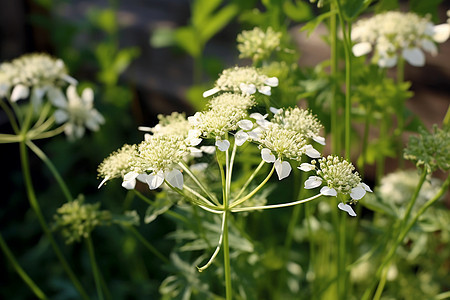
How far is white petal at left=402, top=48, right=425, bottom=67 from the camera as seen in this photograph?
2.73 feet

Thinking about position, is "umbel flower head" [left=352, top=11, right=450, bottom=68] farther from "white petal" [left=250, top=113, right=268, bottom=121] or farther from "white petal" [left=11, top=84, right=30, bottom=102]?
"white petal" [left=11, top=84, right=30, bottom=102]

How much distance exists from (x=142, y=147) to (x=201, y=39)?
1.07 metres

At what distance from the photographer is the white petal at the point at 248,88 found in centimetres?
66

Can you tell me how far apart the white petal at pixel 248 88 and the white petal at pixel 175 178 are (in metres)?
0.16

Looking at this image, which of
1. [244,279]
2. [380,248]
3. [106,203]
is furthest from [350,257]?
[106,203]

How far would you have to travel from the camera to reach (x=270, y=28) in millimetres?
853

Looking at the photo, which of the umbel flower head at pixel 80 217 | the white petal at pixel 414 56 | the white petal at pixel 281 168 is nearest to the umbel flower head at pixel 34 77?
the umbel flower head at pixel 80 217

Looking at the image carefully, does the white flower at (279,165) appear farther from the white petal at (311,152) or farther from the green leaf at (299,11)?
the green leaf at (299,11)

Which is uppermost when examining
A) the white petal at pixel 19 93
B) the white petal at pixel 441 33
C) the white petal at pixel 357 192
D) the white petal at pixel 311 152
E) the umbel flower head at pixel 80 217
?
the white petal at pixel 19 93

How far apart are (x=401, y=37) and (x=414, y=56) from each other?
41 millimetres

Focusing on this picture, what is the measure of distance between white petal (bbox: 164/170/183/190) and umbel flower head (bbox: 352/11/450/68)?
17.0 inches

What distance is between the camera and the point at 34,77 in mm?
953

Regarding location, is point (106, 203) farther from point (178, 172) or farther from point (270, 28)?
point (178, 172)

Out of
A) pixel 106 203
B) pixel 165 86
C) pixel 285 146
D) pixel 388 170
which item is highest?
pixel 165 86
